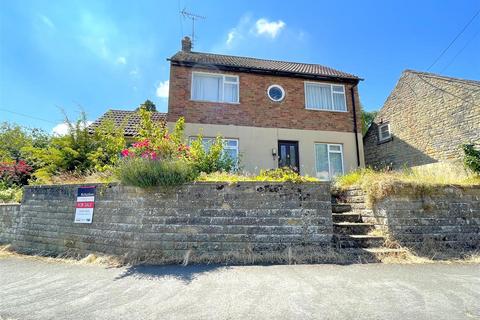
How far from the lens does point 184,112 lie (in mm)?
10648

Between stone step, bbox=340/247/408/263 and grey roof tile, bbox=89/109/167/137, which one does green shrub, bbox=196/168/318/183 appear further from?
grey roof tile, bbox=89/109/167/137

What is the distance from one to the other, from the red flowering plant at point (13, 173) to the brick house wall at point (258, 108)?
7682mm

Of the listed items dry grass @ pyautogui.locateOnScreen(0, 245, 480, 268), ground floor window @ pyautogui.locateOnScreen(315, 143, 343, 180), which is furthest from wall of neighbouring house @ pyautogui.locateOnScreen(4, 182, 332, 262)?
ground floor window @ pyautogui.locateOnScreen(315, 143, 343, 180)

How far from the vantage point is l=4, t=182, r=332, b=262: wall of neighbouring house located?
17.6ft

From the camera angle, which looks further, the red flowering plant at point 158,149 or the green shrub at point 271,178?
the red flowering plant at point 158,149

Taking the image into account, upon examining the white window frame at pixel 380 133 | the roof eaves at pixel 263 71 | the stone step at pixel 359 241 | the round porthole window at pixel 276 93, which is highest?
the roof eaves at pixel 263 71

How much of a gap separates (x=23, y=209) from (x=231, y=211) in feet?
21.7

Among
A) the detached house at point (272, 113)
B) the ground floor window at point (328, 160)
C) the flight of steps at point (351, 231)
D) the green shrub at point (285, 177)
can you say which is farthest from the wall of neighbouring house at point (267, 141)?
the flight of steps at point (351, 231)

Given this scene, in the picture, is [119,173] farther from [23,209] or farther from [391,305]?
[391,305]

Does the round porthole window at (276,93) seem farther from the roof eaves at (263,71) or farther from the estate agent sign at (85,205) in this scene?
the estate agent sign at (85,205)

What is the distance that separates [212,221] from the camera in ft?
18.0

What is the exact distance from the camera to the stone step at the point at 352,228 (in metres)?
5.93

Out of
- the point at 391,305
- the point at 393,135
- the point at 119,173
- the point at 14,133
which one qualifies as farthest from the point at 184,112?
the point at 14,133

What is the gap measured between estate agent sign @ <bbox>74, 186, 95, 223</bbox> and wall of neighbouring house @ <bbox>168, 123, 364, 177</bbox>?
15.1 feet
